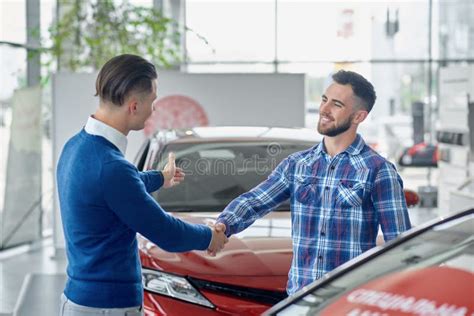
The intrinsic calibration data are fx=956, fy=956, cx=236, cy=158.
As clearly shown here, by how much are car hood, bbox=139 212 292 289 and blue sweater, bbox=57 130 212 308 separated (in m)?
1.02

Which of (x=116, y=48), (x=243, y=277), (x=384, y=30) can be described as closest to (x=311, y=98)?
(x=384, y=30)

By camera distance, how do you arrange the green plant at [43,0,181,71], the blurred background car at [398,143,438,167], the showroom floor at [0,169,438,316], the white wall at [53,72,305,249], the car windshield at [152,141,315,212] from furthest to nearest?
the blurred background car at [398,143,438,167]
the green plant at [43,0,181,71]
the white wall at [53,72,305,249]
the showroom floor at [0,169,438,316]
the car windshield at [152,141,315,212]

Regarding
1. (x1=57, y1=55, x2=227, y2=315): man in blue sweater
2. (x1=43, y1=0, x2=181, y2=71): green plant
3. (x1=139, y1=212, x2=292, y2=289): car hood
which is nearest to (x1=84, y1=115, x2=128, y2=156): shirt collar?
(x1=57, y1=55, x2=227, y2=315): man in blue sweater

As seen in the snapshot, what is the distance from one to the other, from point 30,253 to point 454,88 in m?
6.33

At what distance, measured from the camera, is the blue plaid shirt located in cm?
336

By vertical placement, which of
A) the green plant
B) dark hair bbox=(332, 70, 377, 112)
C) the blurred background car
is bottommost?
the blurred background car

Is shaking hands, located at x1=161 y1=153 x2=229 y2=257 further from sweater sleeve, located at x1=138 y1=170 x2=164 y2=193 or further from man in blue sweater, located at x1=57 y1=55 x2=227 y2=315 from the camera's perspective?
man in blue sweater, located at x1=57 y1=55 x2=227 y2=315

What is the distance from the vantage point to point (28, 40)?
1102 cm

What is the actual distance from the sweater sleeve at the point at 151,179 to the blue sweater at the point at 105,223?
445mm

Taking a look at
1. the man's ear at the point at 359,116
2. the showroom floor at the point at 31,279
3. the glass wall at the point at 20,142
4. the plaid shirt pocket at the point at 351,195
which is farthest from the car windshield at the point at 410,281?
the glass wall at the point at 20,142

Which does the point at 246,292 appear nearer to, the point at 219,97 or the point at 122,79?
the point at 122,79

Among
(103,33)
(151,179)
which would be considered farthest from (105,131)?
(103,33)

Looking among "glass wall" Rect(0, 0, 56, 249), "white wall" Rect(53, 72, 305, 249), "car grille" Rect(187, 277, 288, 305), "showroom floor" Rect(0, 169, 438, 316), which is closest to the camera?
"car grille" Rect(187, 277, 288, 305)

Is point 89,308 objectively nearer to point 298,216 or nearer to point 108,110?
point 108,110
